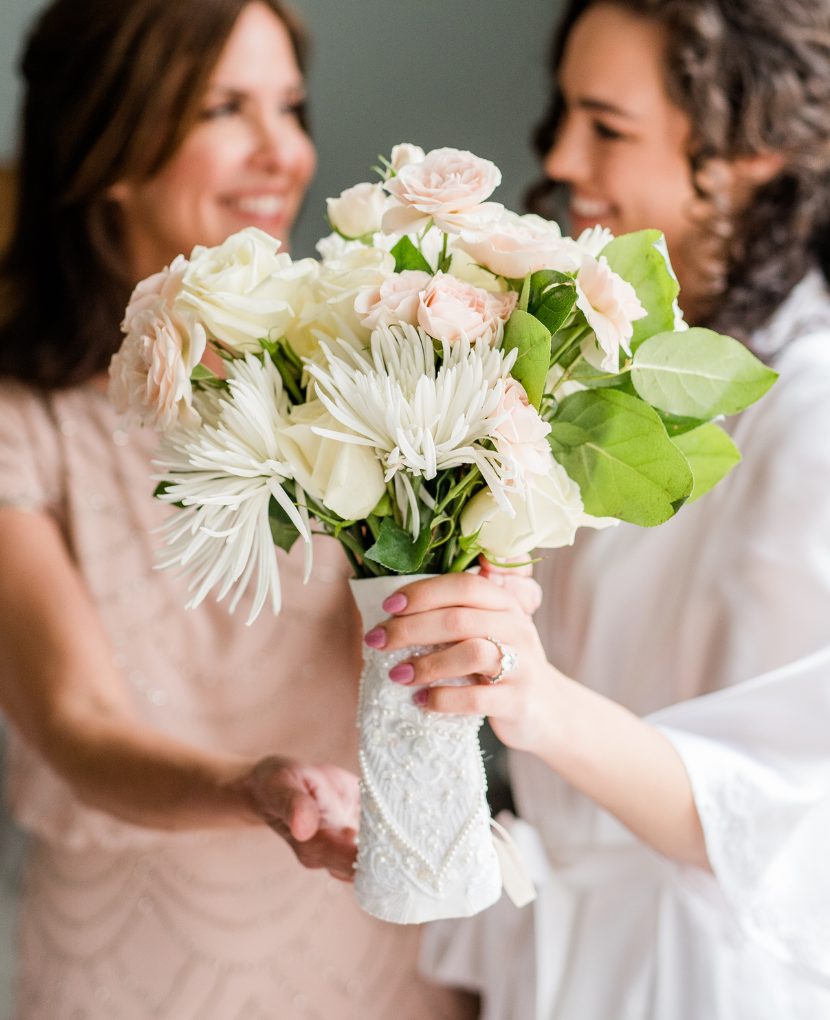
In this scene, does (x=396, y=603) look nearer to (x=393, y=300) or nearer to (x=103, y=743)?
(x=393, y=300)

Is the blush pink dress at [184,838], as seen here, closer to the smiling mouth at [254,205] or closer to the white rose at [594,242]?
the smiling mouth at [254,205]

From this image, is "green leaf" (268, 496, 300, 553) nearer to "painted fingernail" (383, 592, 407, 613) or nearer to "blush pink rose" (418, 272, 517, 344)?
"painted fingernail" (383, 592, 407, 613)

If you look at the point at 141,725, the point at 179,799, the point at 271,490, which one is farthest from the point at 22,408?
the point at 271,490

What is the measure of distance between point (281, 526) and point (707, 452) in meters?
0.34

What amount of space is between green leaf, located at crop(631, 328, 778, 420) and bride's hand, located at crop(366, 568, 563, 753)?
0.19 meters

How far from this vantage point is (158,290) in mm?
682

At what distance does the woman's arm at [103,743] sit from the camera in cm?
84

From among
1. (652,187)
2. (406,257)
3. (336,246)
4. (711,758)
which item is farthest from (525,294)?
(652,187)

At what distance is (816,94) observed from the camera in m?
1.15

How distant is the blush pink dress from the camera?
1.17m

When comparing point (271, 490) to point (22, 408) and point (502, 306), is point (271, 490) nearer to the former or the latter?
point (502, 306)

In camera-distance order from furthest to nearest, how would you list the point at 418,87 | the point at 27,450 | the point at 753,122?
the point at 418,87 → the point at 27,450 → the point at 753,122

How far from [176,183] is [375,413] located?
0.89 metres

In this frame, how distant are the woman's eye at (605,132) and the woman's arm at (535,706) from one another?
727 mm
